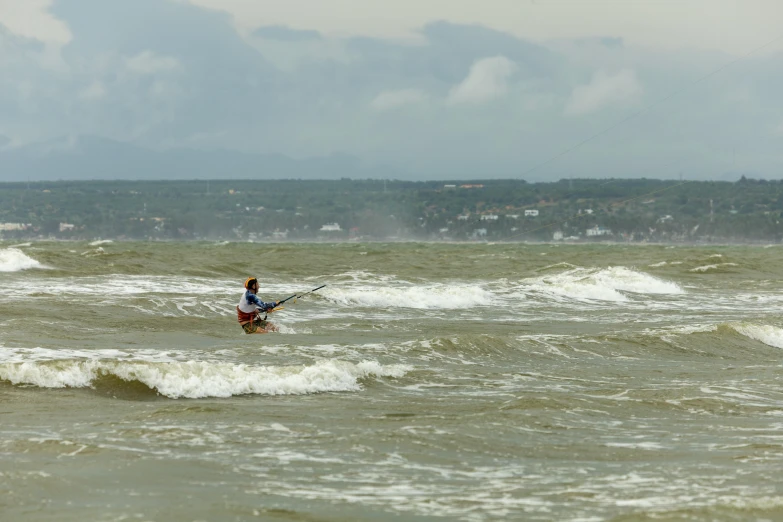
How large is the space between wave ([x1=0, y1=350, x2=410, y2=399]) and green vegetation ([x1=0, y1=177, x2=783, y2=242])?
86.7m

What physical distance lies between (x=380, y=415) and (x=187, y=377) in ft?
9.29

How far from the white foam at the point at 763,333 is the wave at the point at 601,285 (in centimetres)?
1072

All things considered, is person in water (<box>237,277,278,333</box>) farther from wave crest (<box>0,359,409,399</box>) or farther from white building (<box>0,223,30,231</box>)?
white building (<box>0,223,30,231</box>)

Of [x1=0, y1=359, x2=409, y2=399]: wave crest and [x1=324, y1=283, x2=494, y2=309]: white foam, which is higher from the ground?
[x1=0, y1=359, x2=409, y2=399]: wave crest

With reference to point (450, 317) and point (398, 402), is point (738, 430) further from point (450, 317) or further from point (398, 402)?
point (450, 317)

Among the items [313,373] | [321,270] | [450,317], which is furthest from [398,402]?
[321,270]

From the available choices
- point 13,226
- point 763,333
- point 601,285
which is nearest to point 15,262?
point 601,285

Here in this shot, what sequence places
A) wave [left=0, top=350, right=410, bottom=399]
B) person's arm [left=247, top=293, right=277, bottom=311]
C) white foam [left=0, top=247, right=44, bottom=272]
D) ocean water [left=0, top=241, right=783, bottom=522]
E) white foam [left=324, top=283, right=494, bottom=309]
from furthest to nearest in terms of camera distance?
white foam [left=0, top=247, right=44, bottom=272] < white foam [left=324, top=283, right=494, bottom=309] < person's arm [left=247, top=293, right=277, bottom=311] < wave [left=0, top=350, right=410, bottom=399] < ocean water [left=0, top=241, right=783, bottom=522]

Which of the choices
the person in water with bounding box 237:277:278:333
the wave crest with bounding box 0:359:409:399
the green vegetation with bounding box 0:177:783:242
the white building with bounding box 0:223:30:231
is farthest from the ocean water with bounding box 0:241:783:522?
the white building with bounding box 0:223:30:231

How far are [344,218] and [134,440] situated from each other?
15923 centimetres

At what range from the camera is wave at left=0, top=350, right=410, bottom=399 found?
12102mm

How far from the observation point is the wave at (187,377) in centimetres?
1210

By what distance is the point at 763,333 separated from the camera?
19.1 metres

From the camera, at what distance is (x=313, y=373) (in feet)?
41.6
